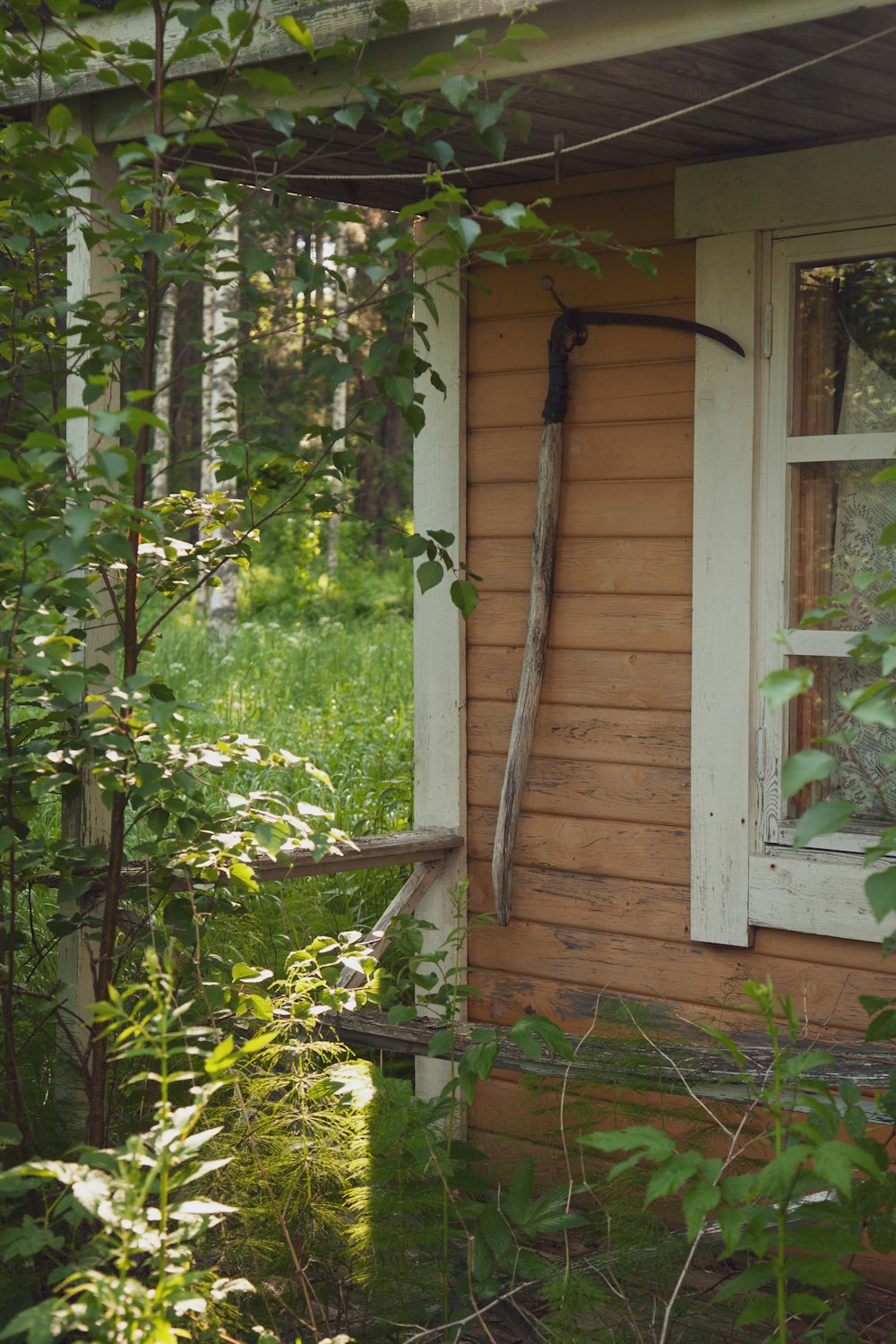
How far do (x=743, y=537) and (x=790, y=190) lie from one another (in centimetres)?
88

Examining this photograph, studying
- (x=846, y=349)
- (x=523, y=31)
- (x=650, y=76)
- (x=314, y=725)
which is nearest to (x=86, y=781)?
(x=523, y=31)

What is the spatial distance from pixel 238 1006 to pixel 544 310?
7.29 ft

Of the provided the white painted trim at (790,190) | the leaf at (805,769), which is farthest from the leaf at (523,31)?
the leaf at (805,769)

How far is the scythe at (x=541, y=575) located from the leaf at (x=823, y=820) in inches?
78.2

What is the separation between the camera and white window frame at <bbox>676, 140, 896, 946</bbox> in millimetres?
3436

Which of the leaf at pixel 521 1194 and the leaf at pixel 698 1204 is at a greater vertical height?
the leaf at pixel 698 1204

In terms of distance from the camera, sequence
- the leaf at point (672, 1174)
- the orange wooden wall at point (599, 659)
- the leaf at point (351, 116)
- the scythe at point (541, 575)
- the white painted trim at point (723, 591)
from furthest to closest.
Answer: the scythe at point (541, 575) < the orange wooden wall at point (599, 659) < the white painted trim at point (723, 591) < the leaf at point (351, 116) < the leaf at point (672, 1174)

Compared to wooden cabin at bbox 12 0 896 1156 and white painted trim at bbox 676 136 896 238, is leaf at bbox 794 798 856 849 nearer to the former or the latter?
wooden cabin at bbox 12 0 896 1156

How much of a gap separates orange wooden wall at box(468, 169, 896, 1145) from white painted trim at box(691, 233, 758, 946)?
0.23 ft

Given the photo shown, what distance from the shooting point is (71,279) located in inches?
139

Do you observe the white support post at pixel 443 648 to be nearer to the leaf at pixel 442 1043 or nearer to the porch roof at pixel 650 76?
the porch roof at pixel 650 76

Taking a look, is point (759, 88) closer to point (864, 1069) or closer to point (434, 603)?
point (434, 603)

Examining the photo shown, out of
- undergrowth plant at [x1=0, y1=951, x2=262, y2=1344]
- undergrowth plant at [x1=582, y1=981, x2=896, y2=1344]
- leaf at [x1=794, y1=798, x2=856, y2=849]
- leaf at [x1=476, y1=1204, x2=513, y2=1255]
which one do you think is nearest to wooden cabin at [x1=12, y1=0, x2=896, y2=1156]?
leaf at [x1=476, y1=1204, x2=513, y2=1255]

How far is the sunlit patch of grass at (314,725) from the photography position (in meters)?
4.91
